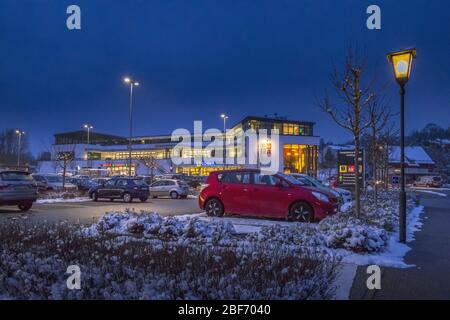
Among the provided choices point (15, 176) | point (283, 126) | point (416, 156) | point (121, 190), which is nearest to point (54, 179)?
point (121, 190)

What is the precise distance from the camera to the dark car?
81.5 feet

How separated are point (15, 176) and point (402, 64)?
15.1 metres

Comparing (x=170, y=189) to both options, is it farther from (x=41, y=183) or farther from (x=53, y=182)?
(x=53, y=182)

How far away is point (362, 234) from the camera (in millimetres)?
8289

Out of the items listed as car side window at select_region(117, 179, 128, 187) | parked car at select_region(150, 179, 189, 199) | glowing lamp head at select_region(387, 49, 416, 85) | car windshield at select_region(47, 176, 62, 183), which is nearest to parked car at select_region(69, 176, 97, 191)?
car windshield at select_region(47, 176, 62, 183)

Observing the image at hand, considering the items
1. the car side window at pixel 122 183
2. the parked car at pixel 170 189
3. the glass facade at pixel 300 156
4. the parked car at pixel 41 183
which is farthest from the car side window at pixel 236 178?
the glass facade at pixel 300 156

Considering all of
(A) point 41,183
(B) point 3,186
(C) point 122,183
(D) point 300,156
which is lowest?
(A) point 41,183

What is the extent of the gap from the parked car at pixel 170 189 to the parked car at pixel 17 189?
12.5 metres

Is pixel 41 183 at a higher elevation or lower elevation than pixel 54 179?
lower

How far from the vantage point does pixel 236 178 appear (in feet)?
48.4

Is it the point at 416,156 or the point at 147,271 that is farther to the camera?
the point at 416,156

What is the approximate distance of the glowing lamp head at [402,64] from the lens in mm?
9648
